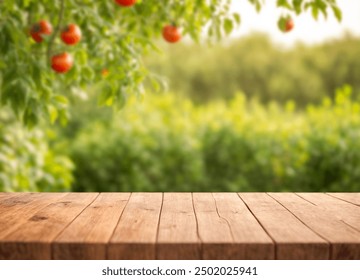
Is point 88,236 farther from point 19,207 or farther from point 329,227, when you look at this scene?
point 329,227

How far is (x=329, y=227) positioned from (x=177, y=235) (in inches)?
20.4

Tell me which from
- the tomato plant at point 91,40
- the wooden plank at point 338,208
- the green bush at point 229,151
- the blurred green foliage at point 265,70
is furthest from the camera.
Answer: the blurred green foliage at point 265,70

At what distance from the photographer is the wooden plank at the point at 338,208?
1805mm

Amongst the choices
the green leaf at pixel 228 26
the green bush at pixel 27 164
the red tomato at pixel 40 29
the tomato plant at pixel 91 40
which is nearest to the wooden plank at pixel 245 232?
the tomato plant at pixel 91 40

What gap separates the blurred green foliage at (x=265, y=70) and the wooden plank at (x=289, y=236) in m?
28.2

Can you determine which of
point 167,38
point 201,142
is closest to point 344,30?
point 201,142

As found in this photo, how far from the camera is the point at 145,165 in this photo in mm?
5738

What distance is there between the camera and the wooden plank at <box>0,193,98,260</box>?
147 cm

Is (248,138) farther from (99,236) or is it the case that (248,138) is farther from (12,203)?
(99,236)

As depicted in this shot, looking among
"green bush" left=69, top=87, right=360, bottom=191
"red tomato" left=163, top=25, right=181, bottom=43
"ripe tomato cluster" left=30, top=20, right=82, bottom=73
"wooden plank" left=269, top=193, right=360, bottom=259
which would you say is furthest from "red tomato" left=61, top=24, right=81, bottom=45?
"green bush" left=69, top=87, right=360, bottom=191

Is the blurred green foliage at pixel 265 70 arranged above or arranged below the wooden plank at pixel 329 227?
above

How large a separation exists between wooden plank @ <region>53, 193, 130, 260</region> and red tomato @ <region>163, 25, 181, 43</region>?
4.76 feet

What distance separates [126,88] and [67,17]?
0.64m

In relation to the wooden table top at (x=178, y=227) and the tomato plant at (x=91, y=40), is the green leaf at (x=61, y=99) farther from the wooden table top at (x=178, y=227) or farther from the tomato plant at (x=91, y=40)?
the wooden table top at (x=178, y=227)
